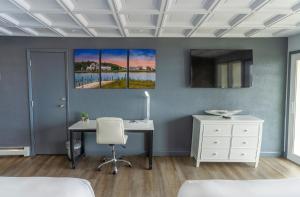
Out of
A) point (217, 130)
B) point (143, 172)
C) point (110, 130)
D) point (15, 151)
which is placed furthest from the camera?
point (15, 151)

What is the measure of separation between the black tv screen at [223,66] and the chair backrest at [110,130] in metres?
1.75

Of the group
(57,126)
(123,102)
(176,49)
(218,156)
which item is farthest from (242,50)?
(57,126)

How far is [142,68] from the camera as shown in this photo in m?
4.26

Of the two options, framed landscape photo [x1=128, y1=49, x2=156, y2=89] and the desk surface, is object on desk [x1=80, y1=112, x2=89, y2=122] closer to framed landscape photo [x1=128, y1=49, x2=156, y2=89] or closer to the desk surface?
the desk surface

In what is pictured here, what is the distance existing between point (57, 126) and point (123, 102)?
1.37 meters

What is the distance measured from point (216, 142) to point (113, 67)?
232cm

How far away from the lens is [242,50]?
13.8 feet

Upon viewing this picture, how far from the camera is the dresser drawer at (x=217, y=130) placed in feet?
12.4

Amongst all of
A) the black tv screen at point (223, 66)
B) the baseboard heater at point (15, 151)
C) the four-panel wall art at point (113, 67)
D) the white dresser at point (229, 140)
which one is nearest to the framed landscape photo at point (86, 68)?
the four-panel wall art at point (113, 67)

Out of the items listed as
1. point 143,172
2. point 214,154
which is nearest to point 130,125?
point 143,172

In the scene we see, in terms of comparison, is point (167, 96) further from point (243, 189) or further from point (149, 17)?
point (243, 189)

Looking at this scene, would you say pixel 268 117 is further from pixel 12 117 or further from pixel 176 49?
pixel 12 117

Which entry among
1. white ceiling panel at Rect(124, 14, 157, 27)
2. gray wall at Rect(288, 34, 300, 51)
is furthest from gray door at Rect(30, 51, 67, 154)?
gray wall at Rect(288, 34, 300, 51)

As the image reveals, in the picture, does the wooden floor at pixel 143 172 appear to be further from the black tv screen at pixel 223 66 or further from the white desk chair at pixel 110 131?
the black tv screen at pixel 223 66
